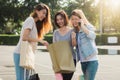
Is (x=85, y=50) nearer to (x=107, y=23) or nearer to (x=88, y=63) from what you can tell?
(x=88, y=63)

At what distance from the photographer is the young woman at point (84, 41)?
21.1 ft

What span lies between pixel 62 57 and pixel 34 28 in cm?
60

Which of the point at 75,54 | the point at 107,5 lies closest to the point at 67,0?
the point at 107,5

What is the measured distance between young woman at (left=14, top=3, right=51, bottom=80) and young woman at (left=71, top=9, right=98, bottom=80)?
414 mm

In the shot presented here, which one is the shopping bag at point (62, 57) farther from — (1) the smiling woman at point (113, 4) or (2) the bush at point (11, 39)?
(1) the smiling woman at point (113, 4)

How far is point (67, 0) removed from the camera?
249 feet

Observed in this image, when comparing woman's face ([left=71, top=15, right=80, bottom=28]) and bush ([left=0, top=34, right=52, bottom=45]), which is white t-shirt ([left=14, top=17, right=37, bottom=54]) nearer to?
woman's face ([left=71, top=15, right=80, bottom=28])

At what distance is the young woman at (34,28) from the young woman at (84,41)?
41cm

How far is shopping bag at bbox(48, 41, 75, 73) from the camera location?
6.43 metres

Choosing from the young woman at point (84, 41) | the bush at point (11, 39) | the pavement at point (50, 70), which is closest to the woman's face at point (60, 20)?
the young woman at point (84, 41)

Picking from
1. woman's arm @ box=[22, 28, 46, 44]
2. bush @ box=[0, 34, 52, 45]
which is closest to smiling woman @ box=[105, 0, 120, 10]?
bush @ box=[0, 34, 52, 45]

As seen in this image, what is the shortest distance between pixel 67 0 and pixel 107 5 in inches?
354

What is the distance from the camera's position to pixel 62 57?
21.1 ft

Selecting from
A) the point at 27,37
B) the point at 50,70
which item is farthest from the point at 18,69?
the point at 50,70
